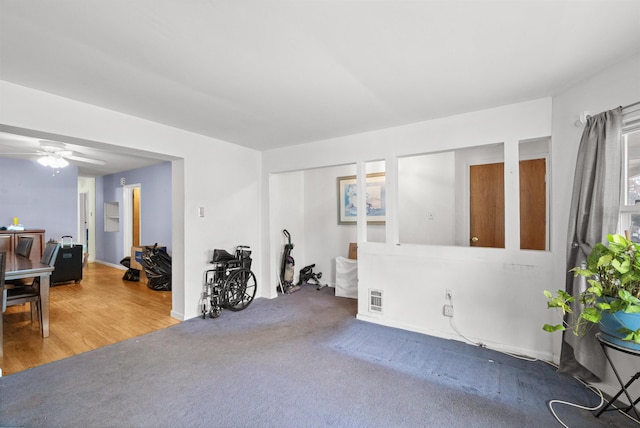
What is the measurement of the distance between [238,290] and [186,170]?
1.75 meters

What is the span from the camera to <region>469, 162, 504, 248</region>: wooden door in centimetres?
374

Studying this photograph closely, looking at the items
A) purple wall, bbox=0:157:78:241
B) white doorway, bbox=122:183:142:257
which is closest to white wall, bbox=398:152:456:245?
white doorway, bbox=122:183:142:257

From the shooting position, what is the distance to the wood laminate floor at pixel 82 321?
2.65 meters

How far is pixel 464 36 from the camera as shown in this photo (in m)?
1.69

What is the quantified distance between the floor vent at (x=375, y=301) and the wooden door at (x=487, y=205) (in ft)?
5.20

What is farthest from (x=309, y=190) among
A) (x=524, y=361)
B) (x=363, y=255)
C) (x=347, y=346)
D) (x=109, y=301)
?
(x=524, y=361)

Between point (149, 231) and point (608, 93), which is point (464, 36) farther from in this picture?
point (149, 231)

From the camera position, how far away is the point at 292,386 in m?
2.13

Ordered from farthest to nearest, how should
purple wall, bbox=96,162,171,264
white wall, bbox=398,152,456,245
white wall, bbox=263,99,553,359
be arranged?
purple wall, bbox=96,162,171,264 → white wall, bbox=398,152,456,245 → white wall, bbox=263,99,553,359

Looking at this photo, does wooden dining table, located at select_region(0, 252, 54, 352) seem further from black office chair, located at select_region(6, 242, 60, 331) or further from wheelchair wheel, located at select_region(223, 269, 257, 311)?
wheelchair wheel, located at select_region(223, 269, 257, 311)

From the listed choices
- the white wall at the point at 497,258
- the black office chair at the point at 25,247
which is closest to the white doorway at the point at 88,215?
the black office chair at the point at 25,247

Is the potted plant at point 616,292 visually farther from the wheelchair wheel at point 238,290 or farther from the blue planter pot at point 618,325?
the wheelchair wheel at point 238,290

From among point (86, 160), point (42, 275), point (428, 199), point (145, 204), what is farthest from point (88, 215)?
point (428, 199)

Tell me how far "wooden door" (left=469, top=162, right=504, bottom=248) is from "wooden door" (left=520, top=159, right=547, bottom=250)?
24 cm
